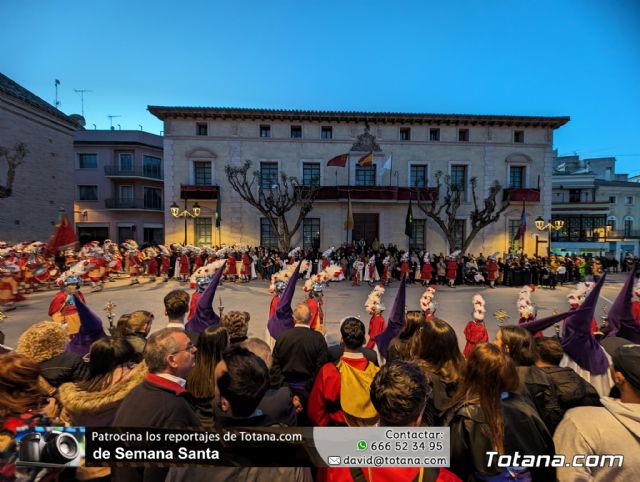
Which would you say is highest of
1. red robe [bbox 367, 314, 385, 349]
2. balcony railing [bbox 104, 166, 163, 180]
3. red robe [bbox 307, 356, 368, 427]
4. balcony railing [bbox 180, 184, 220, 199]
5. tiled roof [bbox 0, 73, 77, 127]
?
tiled roof [bbox 0, 73, 77, 127]

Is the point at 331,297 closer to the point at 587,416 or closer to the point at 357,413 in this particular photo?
the point at 357,413

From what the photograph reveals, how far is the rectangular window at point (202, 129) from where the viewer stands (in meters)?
24.4

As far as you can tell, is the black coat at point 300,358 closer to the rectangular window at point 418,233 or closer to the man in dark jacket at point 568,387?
the man in dark jacket at point 568,387

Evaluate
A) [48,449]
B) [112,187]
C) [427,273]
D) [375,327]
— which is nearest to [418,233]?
[427,273]

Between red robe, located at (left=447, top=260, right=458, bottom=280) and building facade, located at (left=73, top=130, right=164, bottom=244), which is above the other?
building facade, located at (left=73, top=130, right=164, bottom=244)

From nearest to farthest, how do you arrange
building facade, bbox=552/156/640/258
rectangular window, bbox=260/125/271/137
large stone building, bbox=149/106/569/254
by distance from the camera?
large stone building, bbox=149/106/569/254
rectangular window, bbox=260/125/271/137
building facade, bbox=552/156/640/258

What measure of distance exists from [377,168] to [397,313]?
2195cm

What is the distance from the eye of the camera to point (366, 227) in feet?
83.3

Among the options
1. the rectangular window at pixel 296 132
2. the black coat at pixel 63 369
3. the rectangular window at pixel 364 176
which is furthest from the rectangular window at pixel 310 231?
the black coat at pixel 63 369

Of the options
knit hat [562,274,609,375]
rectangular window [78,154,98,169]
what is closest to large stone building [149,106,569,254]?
rectangular window [78,154,98,169]

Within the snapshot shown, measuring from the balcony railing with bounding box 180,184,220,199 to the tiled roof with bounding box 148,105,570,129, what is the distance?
5.58 m

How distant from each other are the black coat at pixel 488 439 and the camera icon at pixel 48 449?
223 cm

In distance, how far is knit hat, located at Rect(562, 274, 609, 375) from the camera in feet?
11.0

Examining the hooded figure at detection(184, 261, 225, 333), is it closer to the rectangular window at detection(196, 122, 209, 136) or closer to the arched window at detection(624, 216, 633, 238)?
the rectangular window at detection(196, 122, 209, 136)
